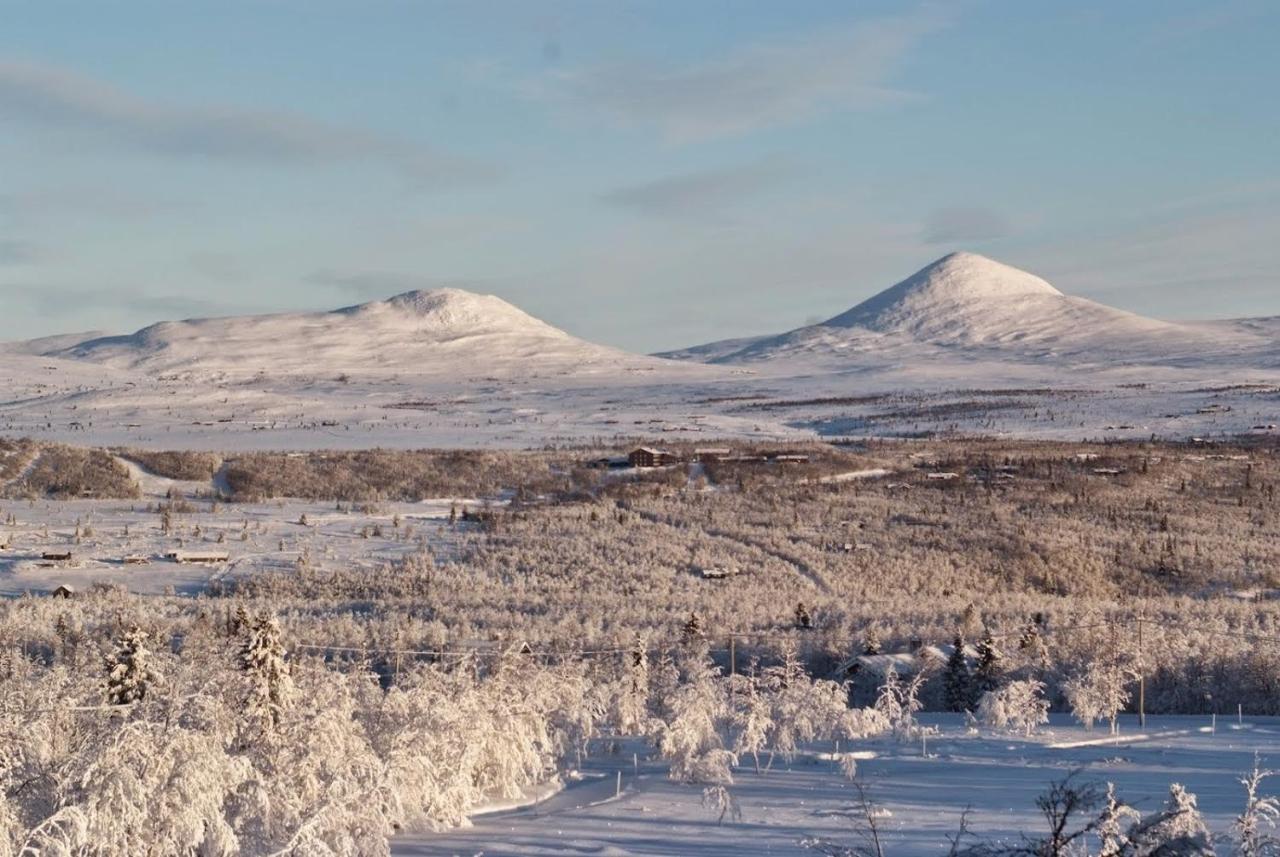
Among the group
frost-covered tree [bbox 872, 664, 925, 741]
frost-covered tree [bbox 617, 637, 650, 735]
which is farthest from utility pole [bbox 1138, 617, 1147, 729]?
frost-covered tree [bbox 617, 637, 650, 735]

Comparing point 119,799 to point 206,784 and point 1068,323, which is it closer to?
point 206,784

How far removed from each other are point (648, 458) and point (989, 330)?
127699 millimetres

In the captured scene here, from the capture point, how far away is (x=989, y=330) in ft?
554

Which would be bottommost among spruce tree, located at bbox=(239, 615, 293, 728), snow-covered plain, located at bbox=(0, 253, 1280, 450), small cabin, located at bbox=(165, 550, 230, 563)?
small cabin, located at bbox=(165, 550, 230, 563)

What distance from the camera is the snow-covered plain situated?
69.8 m

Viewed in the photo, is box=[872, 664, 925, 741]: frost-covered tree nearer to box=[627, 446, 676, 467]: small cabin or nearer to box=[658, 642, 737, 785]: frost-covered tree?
box=[658, 642, 737, 785]: frost-covered tree

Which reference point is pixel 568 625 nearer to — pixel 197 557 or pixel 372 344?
pixel 197 557

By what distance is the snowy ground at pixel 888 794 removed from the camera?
1140 cm

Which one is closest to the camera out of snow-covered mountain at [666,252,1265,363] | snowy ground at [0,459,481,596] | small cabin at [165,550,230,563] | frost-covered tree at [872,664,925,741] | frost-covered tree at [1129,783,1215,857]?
frost-covered tree at [1129,783,1215,857]

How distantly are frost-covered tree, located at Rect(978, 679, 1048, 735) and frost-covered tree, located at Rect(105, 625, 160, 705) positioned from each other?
8.90 m

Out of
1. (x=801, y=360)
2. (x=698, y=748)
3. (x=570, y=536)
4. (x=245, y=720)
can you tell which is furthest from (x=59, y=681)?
(x=801, y=360)

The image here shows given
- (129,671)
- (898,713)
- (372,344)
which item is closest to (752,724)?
(898,713)

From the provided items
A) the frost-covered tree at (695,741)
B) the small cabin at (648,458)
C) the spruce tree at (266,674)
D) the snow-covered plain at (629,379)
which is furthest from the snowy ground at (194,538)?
the snow-covered plain at (629,379)

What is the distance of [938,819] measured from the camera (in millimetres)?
11969
